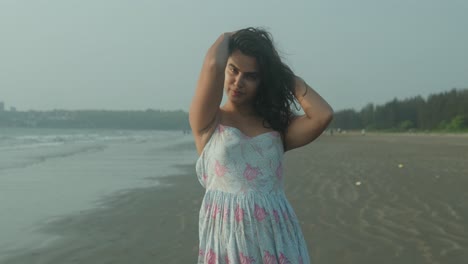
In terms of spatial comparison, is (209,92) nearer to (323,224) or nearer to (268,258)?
(268,258)

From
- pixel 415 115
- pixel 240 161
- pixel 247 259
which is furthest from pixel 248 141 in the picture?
pixel 415 115

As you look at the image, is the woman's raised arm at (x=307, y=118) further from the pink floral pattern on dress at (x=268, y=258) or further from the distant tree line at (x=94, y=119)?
the distant tree line at (x=94, y=119)

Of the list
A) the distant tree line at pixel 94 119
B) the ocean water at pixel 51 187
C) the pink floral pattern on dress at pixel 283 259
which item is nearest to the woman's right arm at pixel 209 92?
the pink floral pattern on dress at pixel 283 259

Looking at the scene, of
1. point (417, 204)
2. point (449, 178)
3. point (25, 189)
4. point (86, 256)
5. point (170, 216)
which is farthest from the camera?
point (449, 178)

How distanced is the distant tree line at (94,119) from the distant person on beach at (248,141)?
2711 inches

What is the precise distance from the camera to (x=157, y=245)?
18.3 feet

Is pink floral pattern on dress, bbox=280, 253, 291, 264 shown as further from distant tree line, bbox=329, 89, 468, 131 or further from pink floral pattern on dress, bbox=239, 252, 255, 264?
distant tree line, bbox=329, 89, 468, 131

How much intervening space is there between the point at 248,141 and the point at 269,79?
268mm

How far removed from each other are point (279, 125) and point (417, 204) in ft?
20.7

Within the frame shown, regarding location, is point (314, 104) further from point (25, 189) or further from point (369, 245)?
point (25, 189)

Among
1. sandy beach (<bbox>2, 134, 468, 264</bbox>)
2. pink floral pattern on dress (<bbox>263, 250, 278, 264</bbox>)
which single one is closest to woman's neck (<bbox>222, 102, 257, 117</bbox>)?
pink floral pattern on dress (<bbox>263, 250, 278, 264</bbox>)

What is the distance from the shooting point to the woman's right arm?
6.14 ft

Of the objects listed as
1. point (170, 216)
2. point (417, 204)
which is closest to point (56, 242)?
point (170, 216)

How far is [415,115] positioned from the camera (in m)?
71.6
